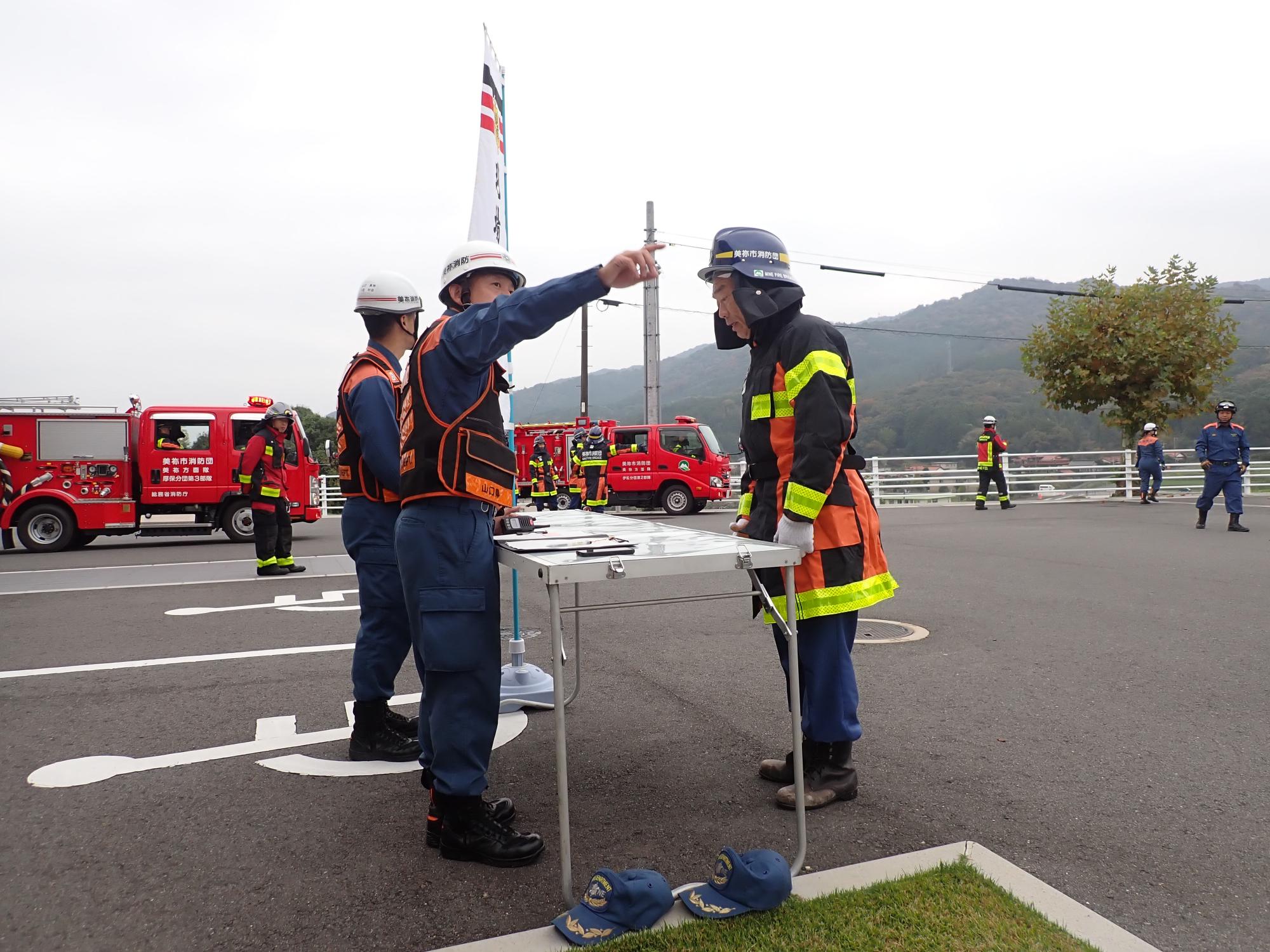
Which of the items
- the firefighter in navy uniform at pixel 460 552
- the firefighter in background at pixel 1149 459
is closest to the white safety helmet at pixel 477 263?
the firefighter in navy uniform at pixel 460 552

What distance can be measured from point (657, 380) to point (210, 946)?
74.9ft

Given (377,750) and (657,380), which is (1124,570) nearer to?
(377,750)

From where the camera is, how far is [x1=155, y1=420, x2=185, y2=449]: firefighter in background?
14.1 meters

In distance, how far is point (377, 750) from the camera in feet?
12.3

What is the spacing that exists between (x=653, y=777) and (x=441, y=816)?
0.93 metres

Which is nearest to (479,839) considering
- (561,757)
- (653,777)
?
(561,757)

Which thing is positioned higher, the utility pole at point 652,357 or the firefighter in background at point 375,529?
the utility pole at point 652,357

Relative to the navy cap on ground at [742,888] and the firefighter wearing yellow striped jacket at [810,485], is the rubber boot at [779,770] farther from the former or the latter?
the navy cap on ground at [742,888]

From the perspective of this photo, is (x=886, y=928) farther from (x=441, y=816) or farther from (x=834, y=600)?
(x=441, y=816)

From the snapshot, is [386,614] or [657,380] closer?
[386,614]

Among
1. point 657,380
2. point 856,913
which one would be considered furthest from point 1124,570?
point 657,380

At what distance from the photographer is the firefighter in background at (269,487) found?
948 cm

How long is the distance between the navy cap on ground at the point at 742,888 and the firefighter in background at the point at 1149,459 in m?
20.3

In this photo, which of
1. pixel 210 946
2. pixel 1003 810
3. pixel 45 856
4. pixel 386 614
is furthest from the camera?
pixel 386 614
